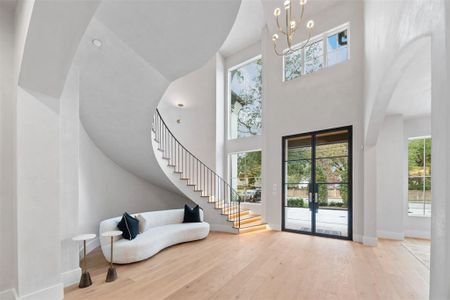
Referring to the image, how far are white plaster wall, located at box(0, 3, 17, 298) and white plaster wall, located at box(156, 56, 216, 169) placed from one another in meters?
5.40

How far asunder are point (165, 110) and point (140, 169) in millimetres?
3082

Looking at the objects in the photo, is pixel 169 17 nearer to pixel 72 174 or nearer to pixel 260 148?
pixel 72 174

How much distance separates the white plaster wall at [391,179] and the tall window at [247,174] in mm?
3455

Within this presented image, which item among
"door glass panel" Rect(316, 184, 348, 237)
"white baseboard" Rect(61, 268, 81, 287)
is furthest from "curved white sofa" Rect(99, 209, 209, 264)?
"door glass panel" Rect(316, 184, 348, 237)

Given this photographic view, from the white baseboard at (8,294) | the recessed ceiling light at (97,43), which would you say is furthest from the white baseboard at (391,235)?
the recessed ceiling light at (97,43)

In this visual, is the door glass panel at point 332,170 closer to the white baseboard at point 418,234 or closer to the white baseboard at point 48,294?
the white baseboard at point 418,234

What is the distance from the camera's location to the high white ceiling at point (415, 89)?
3.25 meters

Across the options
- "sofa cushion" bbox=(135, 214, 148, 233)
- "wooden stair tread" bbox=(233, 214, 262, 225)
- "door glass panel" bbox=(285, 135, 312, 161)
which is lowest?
"wooden stair tread" bbox=(233, 214, 262, 225)

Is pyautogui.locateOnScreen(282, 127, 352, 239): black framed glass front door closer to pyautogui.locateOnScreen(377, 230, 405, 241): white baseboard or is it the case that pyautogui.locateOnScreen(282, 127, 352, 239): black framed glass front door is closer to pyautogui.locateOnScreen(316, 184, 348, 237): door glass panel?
pyautogui.locateOnScreen(316, 184, 348, 237): door glass panel

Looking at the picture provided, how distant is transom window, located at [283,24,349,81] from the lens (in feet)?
19.3

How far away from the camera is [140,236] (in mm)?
4340

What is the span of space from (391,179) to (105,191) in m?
7.47

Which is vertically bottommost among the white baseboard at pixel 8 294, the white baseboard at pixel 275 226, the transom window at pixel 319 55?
the white baseboard at pixel 275 226

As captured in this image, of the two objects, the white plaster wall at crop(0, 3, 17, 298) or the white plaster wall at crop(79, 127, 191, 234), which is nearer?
the white plaster wall at crop(0, 3, 17, 298)
